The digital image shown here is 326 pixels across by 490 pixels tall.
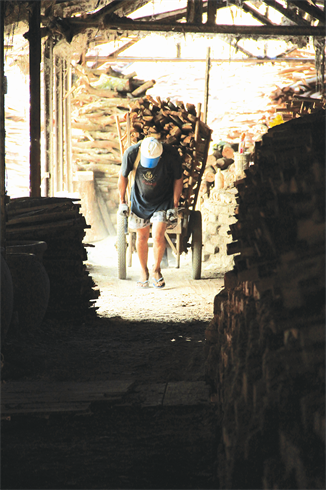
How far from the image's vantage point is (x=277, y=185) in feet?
6.91

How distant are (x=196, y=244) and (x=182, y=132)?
173 centimetres

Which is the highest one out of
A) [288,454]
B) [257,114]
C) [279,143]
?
[257,114]

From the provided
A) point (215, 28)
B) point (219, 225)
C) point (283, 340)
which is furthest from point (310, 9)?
point (283, 340)

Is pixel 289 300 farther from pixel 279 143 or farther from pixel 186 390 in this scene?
pixel 186 390

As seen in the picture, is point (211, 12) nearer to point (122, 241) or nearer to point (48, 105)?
point (48, 105)

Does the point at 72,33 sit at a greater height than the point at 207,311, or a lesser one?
greater

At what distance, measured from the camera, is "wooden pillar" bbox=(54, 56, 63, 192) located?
1022cm

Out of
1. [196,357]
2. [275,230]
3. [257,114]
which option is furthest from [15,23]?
[257,114]

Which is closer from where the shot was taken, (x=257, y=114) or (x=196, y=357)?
(x=196, y=357)

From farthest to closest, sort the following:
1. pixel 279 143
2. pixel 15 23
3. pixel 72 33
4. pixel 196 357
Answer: pixel 72 33
pixel 15 23
pixel 196 357
pixel 279 143

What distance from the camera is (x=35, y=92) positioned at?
263 inches

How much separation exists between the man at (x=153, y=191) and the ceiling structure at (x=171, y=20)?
2.25 metres

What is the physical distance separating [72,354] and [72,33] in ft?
18.1

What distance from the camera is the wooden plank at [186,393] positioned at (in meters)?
2.88
